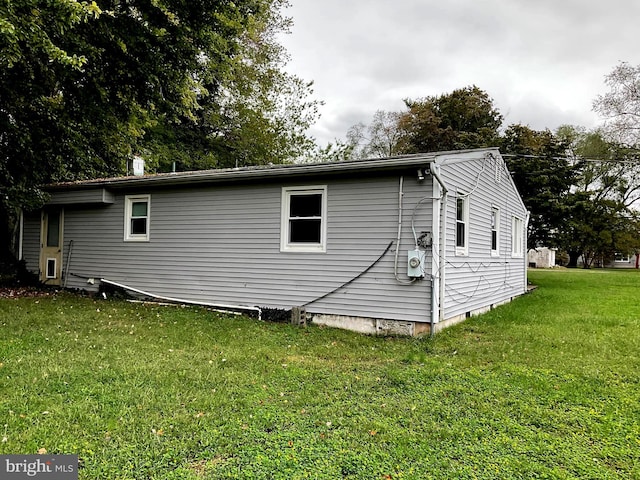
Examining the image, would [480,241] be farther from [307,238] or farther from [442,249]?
[307,238]

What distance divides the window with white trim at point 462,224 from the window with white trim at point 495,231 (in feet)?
7.23

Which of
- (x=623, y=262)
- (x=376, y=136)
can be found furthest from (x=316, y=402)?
(x=623, y=262)

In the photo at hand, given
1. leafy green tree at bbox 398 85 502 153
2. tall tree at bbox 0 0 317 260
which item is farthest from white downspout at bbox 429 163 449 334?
leafy green tree at bbox 398 85 502 153

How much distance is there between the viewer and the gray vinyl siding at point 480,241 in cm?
733

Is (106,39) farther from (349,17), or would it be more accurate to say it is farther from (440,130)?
(440,130)

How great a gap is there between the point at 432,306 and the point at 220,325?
11.4 ft

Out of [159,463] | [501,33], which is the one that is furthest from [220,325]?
[501,33]

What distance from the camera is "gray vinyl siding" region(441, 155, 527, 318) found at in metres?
7.33

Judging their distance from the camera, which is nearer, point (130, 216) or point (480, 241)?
point (480, 241)

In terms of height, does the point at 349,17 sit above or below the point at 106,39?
above

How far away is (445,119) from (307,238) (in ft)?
76.2

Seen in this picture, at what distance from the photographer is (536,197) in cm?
1811

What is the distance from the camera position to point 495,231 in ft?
33.8

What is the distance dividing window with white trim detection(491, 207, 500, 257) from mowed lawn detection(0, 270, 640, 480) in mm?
3440
